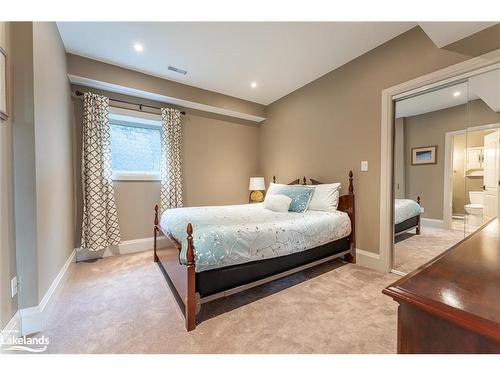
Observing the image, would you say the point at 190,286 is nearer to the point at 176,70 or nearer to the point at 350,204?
the point at 350,204

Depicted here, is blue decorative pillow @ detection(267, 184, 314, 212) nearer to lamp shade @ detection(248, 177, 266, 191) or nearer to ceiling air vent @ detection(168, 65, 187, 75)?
lamp shade @ detection(248, 177, 266, 191)

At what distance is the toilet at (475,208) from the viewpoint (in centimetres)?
219

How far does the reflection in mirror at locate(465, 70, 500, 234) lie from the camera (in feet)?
6.35

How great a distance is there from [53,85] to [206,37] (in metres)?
1.59

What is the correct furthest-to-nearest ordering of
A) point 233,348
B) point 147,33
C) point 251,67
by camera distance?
point 251,67, point 147,33, point 233,348

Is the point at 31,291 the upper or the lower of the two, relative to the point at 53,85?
lower

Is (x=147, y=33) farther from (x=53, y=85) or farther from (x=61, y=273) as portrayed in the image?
(x=61, y=273)

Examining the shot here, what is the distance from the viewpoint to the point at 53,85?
1.99m

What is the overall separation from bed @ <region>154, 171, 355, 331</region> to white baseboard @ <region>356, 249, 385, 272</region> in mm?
335

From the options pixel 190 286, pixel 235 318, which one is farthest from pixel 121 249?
pixel 235 318

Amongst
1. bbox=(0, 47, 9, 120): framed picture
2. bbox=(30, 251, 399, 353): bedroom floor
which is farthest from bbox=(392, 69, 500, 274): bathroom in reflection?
bbox=(0, 47, 9, 120): framed picture

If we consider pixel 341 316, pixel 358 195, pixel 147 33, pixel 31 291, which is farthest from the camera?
pixel 358 195

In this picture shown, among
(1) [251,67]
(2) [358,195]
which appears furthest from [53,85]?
(2) [358,195]

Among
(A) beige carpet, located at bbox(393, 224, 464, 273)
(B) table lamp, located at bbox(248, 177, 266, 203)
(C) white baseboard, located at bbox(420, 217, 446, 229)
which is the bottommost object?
(A) beige carpet, located at bbox(393, 224, 464, 273)
